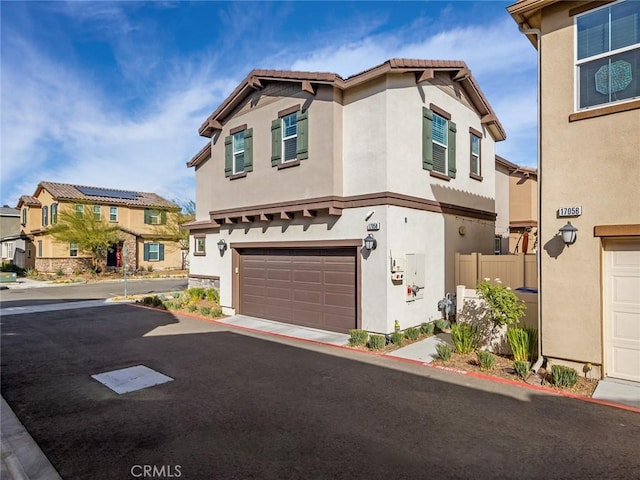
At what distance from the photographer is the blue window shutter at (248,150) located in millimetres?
12938

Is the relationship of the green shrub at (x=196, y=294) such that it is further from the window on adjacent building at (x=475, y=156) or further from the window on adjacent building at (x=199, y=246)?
the window on adjacent building at (x=475, y=156)

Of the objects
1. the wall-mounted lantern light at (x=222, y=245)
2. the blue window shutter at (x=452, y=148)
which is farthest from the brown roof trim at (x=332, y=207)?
the blue window shutter at (x=452, y=148)

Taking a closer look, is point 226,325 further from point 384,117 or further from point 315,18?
point 315,18

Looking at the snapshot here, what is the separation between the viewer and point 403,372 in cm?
758

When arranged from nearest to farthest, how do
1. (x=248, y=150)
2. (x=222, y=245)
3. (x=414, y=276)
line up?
(x=414, y=276) → (x=248, y=150) → (x=222, y=245)

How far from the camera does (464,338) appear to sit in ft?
28.0

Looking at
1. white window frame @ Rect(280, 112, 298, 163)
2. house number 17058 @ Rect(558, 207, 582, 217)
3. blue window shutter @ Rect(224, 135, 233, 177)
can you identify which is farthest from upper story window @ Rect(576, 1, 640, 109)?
blue window shutter @ Rect(224, 135, 233, 177)

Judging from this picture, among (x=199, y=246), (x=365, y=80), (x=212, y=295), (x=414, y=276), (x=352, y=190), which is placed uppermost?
(x=365, y=80)

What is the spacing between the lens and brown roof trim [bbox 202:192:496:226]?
32.5 feet

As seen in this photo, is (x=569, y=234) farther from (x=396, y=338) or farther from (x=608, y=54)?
(x=396, y=338)

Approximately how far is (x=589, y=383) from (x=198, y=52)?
1729cm

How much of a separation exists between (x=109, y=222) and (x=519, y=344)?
3380cm

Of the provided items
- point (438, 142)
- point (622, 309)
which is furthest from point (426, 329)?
point (438, 142)

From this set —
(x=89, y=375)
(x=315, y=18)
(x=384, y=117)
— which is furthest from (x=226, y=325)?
(x=315, y=18)
